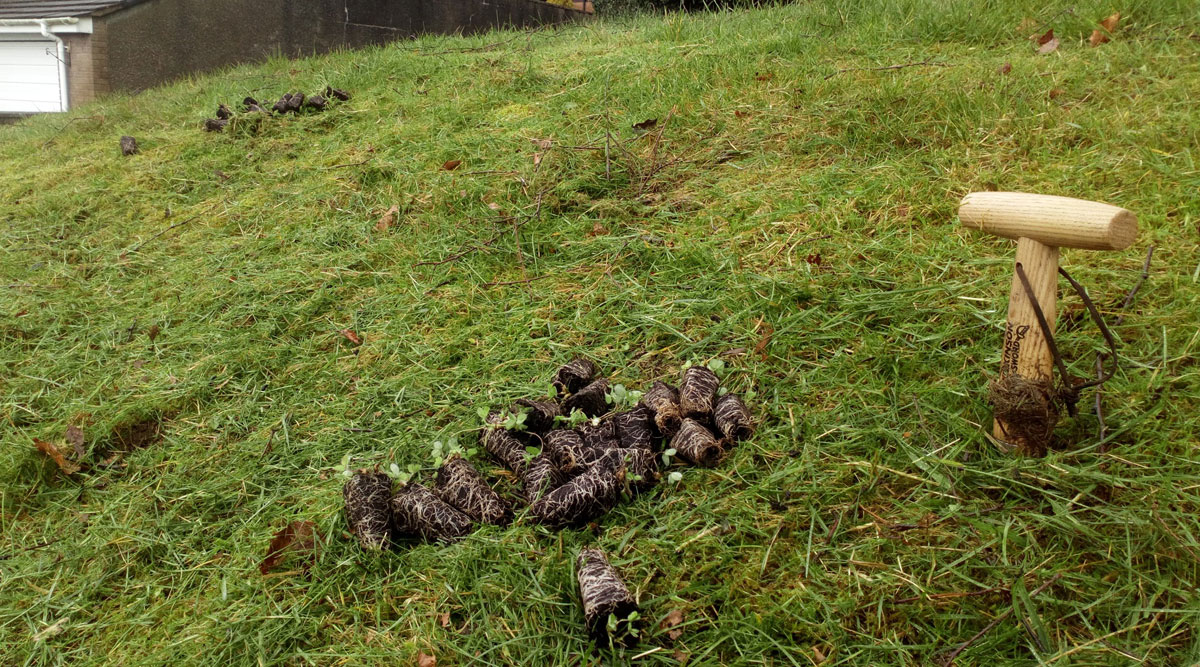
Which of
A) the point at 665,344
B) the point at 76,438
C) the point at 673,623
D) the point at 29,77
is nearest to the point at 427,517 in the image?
the point at 673,623

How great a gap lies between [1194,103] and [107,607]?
16.7 ft

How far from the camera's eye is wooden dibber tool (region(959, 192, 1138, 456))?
1956mm

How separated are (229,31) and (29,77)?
11.6ft

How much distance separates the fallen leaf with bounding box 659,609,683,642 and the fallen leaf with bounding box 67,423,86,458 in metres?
2.65

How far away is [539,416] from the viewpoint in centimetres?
271

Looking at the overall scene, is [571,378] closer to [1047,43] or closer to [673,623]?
[673,623]

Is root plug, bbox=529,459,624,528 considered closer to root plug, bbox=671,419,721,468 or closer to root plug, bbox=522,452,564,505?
root plug, bbox=522,452,564,505

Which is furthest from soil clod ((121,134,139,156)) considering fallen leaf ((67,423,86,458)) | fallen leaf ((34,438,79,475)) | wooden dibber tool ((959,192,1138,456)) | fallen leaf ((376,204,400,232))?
wooden dibber tool ((959,192,1138,456))

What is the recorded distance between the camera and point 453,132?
5348mm

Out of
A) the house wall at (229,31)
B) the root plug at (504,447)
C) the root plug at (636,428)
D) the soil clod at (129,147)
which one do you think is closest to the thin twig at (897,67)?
the root plug at (636,428)

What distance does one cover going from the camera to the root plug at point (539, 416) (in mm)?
2709

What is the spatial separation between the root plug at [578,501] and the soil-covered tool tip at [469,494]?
0.39ft

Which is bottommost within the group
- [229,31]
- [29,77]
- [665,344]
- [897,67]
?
[665,344]

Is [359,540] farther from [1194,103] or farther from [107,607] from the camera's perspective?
[1194,103]
